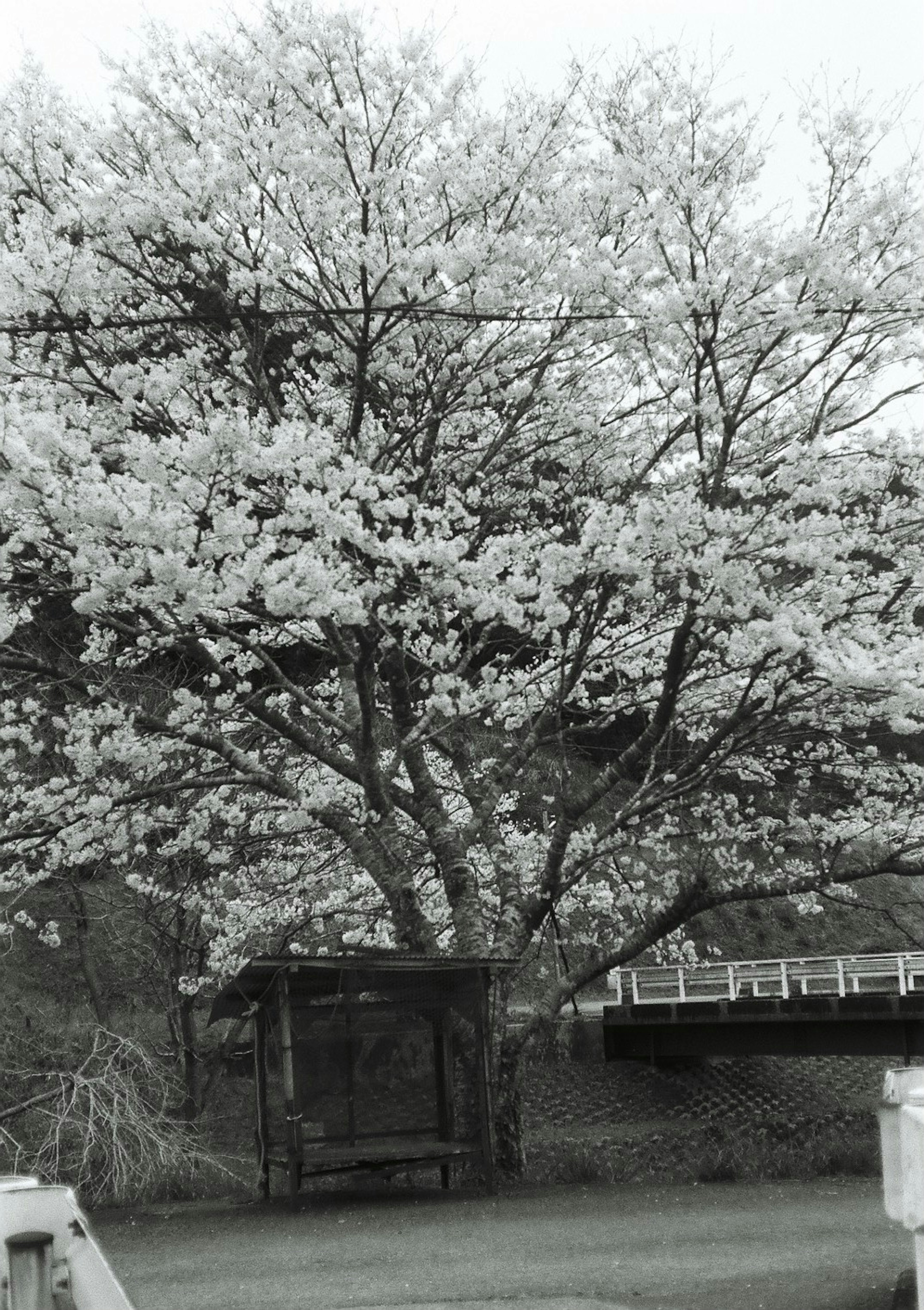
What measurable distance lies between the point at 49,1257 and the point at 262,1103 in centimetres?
887

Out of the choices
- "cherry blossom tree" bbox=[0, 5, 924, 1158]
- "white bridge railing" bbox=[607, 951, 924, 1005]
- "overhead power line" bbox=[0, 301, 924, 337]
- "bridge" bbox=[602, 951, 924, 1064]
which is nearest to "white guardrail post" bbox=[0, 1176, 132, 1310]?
"cherry blossom tree" bbox=[0, 5, 924, 1158]

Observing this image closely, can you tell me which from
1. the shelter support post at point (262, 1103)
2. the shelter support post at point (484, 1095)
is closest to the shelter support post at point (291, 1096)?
the shelter support post at point (262, 1103)

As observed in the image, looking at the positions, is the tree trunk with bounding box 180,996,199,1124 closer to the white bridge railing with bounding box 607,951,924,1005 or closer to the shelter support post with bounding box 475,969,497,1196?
the white bridge railing with bounding box 607,951,924,1005

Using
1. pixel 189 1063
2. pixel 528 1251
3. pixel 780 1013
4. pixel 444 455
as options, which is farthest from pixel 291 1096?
pixel 780 1013

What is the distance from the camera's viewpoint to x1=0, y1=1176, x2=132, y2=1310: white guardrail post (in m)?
2.68

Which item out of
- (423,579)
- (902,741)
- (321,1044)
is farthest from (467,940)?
(902,741)

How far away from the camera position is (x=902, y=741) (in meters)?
47.6

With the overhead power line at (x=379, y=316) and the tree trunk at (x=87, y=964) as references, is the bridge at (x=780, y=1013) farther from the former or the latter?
the overhead power line at (x=379, y=316)

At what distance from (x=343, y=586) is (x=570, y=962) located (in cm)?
2450

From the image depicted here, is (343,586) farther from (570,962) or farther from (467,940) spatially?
(570,962)

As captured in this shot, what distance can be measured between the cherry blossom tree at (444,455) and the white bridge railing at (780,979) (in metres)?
11.6

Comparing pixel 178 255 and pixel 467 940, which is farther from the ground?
pixel 178 255

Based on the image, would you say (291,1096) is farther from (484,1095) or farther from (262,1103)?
(484,1095)

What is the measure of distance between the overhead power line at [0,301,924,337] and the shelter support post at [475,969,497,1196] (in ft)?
18.4
